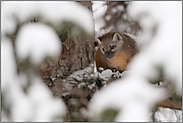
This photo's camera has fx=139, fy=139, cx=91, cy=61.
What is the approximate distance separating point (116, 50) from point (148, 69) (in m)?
0.43

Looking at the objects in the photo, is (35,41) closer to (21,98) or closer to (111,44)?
(21,98)

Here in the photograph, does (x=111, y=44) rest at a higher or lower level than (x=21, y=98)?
higher

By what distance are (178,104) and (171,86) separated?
12 cm

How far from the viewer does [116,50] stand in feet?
4.02

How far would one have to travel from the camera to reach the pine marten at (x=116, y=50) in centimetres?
119

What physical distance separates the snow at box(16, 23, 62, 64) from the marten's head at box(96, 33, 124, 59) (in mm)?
486

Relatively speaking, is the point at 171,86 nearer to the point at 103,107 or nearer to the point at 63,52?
the point at 103,107

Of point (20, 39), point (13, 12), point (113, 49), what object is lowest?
point (113, 49)

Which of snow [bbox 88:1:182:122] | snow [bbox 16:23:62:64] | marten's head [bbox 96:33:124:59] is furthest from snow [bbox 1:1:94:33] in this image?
snow [bbox 88:1:182:122]

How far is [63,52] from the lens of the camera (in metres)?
1.06

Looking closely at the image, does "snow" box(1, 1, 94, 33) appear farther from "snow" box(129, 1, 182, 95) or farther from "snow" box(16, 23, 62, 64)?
"snow" box(129, 1, 182, 95)

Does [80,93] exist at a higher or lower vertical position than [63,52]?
lower

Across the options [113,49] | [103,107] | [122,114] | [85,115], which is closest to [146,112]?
[122,114]

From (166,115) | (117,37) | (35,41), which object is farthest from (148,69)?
(35,41)
